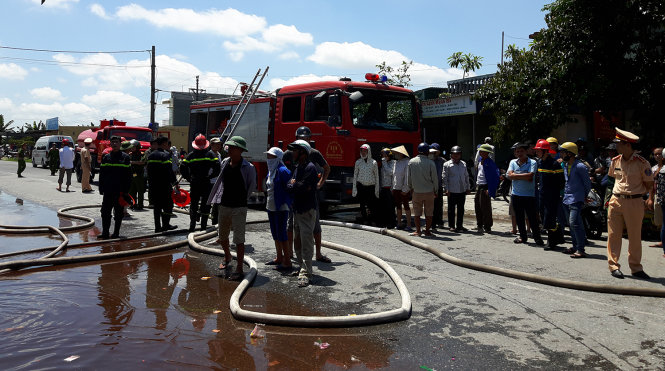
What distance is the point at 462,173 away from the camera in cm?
1010

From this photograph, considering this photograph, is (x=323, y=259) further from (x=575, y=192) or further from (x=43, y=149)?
(x=43, y=149)

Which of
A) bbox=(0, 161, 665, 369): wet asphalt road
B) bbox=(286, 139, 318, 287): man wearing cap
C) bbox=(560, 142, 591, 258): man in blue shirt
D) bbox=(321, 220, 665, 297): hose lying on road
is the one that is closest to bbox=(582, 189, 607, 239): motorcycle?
bbox=(0, 161, 665, 369): wet asphalt road

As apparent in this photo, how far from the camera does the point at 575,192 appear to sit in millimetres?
7828

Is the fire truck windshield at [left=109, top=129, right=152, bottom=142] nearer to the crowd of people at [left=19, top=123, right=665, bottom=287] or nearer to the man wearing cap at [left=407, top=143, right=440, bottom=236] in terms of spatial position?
the crowd of people at [left=19, top=123, right=665, bottom=287]

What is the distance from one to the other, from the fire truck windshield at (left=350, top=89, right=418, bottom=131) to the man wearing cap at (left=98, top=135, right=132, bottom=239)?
15.5 feet

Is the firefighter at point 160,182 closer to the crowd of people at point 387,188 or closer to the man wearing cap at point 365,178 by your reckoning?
the crowd of people at point 387,188

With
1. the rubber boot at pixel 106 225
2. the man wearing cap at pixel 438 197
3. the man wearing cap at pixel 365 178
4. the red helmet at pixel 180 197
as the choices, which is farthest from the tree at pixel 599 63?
the rubber boot at pixel 106 225

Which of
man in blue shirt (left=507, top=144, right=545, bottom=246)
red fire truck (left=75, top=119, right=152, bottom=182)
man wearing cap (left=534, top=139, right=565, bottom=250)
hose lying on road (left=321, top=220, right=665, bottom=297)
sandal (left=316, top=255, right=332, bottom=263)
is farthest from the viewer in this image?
red fire truck (left=75, top=119, right=152, bottom=182)

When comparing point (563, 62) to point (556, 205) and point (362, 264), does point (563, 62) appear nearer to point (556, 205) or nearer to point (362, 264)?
point (556, 205)

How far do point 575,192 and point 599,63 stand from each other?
5.92 metres

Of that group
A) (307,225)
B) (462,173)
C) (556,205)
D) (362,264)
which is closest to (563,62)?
(462,173)

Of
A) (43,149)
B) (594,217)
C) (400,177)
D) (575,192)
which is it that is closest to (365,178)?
(400,177)

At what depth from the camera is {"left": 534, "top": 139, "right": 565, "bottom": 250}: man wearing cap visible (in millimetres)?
8391

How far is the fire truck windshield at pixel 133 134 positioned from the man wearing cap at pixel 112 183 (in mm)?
12302
